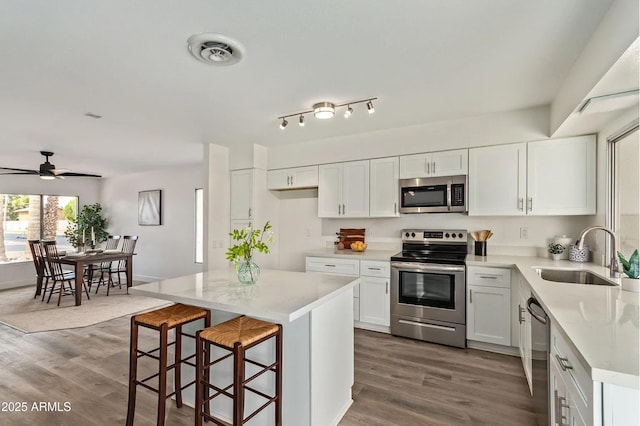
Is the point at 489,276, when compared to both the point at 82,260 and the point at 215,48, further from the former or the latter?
the point at 82,260

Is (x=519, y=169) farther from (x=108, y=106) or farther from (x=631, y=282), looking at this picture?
(x=108, y=106)

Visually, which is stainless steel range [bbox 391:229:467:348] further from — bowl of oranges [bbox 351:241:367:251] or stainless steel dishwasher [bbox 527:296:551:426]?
stainless steel dishwasher [bbox 527:296:551:426]

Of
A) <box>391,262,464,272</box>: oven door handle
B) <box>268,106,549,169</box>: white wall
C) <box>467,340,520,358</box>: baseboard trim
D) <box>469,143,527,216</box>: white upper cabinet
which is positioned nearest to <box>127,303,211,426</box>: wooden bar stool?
<box>391,262,464,272</box>: oven door handle

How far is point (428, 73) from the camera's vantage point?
2375 mm

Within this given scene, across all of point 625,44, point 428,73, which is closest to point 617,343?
point 625,44

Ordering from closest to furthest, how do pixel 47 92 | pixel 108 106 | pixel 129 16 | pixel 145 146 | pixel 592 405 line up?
pixel 592 405, pixel 129 16, pixel 47 92, pixel 108 106, pixel 145 146

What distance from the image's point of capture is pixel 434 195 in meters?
3.56

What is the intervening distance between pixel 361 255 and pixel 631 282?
7.67 ft

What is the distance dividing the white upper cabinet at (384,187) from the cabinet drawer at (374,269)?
627mm

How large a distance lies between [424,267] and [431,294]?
298 millimetres

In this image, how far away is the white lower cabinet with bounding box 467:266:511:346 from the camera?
2.97 metres

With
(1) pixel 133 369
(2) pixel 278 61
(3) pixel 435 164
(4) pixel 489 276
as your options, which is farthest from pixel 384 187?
(1) pixel 133 369

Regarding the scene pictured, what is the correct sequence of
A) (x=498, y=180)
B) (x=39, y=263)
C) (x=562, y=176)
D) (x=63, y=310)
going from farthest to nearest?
(x=39, y=263) < (x=63, y=310) < (x=498, y=180) < (x=562, y=176)

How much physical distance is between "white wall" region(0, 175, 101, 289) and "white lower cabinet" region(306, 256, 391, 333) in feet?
22.6
